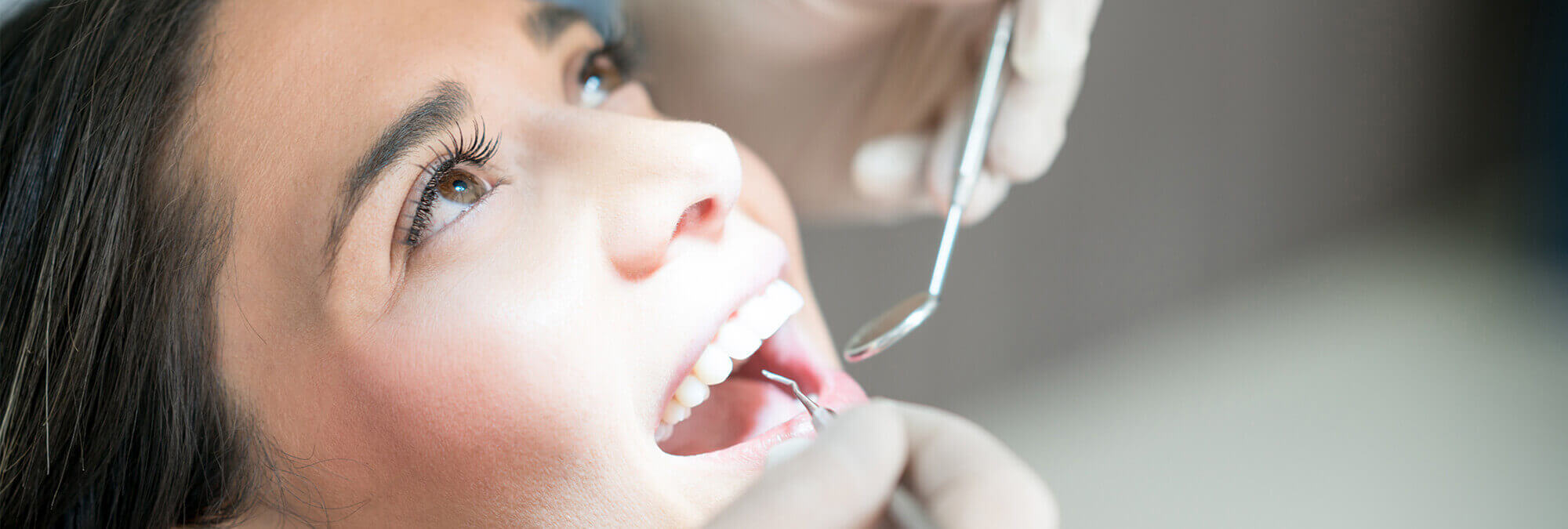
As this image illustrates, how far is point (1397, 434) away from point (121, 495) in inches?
23.2

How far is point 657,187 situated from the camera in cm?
42

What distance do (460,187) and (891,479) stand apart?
0.24 metres

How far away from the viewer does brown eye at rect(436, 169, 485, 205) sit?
428 mm

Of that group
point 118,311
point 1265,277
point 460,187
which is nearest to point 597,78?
point 460,187

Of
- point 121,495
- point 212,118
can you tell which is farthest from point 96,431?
point 212,118

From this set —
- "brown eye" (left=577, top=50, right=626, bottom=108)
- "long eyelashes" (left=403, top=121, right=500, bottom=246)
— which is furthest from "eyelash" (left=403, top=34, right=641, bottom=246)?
"brown eye" (left=577, top=50, right=626, bottom=108)

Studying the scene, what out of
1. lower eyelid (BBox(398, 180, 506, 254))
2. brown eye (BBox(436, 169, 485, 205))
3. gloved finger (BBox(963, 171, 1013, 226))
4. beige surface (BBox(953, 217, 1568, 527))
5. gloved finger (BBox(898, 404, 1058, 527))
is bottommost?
beige surface (BBox(953, 217, 1568, 527))

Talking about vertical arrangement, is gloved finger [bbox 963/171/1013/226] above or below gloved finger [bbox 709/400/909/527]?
above

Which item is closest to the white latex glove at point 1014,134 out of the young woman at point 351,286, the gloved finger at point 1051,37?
the gloved finger at point 1051,37

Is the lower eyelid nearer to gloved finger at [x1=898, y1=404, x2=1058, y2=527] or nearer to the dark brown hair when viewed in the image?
the dark brown hair

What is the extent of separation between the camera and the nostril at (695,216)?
43 cm

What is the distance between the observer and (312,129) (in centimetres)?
41

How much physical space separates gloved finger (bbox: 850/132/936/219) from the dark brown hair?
42cm

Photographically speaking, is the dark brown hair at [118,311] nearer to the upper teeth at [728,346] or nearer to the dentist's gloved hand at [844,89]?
the upper teeth at [728,346]
